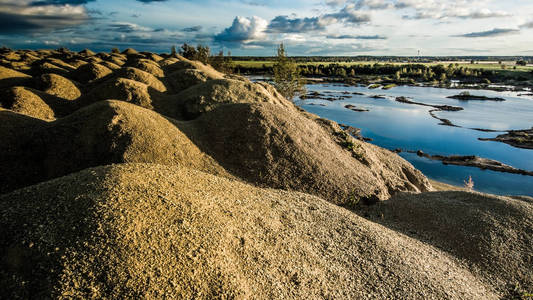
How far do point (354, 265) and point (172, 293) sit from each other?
12.0ft

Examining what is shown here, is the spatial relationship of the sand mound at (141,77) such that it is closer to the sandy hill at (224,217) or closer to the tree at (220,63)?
the sandy hill at (224,217)

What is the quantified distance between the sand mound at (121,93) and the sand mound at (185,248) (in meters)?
9.44

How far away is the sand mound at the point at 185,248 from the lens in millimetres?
4145

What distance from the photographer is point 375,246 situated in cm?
682

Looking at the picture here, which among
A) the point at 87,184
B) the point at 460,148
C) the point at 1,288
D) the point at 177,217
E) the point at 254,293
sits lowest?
the point at 460,148

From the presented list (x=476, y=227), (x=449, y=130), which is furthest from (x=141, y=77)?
(x=449, y=130)

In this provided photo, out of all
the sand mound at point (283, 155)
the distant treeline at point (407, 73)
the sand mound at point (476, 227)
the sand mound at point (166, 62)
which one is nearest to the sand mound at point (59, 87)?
the sand mound at point (283, 155)

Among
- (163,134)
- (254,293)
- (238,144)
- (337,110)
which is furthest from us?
(337,110)

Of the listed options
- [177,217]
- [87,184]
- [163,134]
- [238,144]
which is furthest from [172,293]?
[238,144]

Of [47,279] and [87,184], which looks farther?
[87,184]

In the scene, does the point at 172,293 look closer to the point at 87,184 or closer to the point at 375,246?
the point at 87,184

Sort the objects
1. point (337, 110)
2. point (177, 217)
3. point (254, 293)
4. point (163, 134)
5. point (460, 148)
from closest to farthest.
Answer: point (254, 293), point (177, 217), point (163, 134), point (460, 148), point (337, 110)

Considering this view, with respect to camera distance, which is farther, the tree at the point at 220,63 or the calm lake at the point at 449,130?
the tree at the point at 220,63

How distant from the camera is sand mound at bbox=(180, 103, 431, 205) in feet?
34.0
